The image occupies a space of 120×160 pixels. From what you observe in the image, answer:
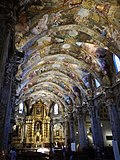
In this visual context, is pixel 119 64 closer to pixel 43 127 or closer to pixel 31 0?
pixel 31 0

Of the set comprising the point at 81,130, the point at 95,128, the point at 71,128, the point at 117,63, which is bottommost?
the point at 81,130

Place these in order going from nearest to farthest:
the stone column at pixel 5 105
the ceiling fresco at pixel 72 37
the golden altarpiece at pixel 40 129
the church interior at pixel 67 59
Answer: the stone column at pixel 5 105 < the church interior at pixel 67 59 < the ceiling fresco at pixel 72 37 < the golden altarpiece at pixel 40 129

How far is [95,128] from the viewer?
17.6 m

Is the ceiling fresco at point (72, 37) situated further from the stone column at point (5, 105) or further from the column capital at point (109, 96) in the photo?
the stone column at point (5, 105)

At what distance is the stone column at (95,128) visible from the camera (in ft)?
55.2

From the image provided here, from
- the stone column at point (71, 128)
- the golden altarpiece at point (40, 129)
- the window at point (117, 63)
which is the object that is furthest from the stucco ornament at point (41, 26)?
the golden altarpiece at point (40, 129)

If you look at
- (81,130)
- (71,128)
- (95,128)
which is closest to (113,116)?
(95,128)

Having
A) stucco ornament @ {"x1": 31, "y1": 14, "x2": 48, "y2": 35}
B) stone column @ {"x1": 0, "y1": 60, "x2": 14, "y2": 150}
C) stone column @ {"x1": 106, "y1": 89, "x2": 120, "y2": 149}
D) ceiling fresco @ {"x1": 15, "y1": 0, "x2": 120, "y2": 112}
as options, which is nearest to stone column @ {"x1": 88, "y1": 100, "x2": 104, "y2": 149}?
ceiling fresco @ {"x1": 15, "y1": 0, "x2": 120, "y2": 112}

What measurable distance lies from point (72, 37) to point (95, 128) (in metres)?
10.7

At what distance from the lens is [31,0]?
339 inches

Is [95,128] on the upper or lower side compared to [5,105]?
lower

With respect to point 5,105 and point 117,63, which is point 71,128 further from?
point 5,105

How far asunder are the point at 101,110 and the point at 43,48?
36.3 feet

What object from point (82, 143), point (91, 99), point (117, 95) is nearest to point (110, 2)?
point (117, 95)
